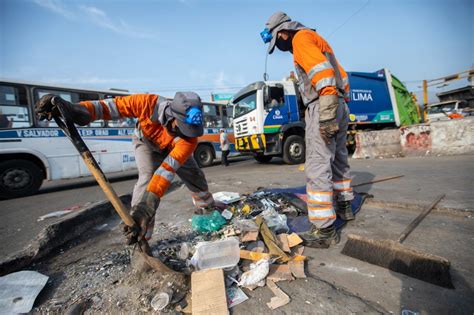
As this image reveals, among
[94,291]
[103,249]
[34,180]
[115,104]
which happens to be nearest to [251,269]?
[94,291]

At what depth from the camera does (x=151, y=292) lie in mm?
1318

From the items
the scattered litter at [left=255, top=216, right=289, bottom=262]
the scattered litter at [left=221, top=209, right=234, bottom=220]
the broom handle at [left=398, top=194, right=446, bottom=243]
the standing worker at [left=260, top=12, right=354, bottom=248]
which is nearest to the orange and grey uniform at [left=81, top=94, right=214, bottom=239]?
the scattered litter at [left=221, top=209, right=234, bottom=220]

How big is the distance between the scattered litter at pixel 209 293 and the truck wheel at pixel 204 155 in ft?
25.3

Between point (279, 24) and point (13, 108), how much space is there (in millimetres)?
6210

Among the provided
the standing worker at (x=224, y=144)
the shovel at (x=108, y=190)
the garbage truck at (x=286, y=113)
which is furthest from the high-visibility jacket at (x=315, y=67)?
the standing worker at (x=224, y=144)

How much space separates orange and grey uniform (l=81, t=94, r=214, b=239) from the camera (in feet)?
5.67

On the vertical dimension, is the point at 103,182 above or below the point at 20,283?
above

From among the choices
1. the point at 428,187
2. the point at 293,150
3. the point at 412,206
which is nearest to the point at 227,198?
the point at 412,206

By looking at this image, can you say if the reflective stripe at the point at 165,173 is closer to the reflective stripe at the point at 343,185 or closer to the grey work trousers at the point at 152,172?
the grey work trousers at the point at 152,172

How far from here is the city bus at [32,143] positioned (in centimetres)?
505

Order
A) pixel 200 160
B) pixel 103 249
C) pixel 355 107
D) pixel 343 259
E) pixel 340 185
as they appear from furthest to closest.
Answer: pixel 200 160
pixel 355 107
pixel 340 185
pixel 103 249
pixel 343 259

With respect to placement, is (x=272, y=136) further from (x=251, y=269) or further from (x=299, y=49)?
(x=251, y=269)

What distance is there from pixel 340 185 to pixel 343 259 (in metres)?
0.83

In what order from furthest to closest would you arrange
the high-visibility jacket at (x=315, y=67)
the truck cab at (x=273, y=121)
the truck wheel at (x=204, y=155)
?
the truck wheel at (x=204, y=155)
the truck cab at (x=273, y=121)
the high-visibility jacket at (x=315, y=67)
